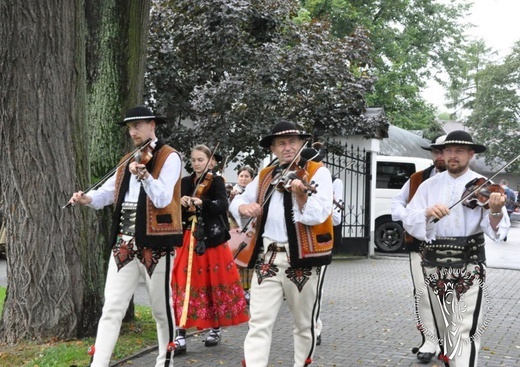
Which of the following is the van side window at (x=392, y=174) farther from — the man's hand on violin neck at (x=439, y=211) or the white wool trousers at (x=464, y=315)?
the man's hand on violin neck at (x=439, y=211)

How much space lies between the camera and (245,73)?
43.7 feet

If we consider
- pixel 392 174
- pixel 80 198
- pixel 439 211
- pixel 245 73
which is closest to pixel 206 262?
pixel 80 198

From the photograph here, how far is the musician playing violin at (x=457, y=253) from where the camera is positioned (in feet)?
17.2

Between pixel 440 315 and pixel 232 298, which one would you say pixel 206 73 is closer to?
pixel 232 298

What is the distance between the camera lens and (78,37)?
6.92 metres

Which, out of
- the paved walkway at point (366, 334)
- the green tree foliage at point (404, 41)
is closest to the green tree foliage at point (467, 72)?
the green tree foliage at point (404, 41)

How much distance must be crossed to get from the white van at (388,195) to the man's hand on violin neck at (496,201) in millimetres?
12995

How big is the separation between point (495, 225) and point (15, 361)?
407cm

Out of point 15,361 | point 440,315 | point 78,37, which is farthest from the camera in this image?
point 78,37

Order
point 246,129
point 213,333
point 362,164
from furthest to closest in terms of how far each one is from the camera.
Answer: point 362,164 < point 246,129 < point 213,333

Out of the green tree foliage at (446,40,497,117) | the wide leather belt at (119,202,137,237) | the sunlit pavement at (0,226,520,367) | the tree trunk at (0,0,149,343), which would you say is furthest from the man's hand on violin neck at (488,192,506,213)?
the green tree foliage at (446,40,497,117)

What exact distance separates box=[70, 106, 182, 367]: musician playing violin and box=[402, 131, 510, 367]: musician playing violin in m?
1.81

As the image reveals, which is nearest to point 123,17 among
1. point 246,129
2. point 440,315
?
point 440,315

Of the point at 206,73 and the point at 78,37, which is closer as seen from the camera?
the point at 78,37
